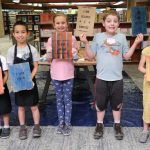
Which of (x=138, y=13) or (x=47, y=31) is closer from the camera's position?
(x=138, y=13)

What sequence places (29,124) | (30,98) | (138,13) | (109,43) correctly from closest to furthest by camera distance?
(109,43) → (30,98) → (29,124) → (138,13)

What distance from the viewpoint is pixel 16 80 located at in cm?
257

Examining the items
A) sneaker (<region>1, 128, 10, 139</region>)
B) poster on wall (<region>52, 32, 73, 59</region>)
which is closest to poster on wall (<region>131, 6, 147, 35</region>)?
poster on wall (<region>52, 32, 73, 59</region>)

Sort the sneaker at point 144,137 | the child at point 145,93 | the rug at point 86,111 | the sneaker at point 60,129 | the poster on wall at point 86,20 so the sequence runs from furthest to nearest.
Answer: the poster on wall at point 86,20
the rug at point 86,111
the sneaker at point 60,129
the sneaker at point 144,137
the child at point 145,93

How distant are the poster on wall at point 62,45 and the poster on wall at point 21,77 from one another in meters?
0.29

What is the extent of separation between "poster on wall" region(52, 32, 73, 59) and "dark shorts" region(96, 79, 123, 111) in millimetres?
404

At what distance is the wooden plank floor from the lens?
2.53 meters

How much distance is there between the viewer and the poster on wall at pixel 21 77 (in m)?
2.54

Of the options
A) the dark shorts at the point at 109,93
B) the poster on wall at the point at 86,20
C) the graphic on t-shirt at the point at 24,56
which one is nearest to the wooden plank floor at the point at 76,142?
the dark shorts at the point at 109,93

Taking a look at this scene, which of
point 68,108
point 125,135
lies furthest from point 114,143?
point 68,108

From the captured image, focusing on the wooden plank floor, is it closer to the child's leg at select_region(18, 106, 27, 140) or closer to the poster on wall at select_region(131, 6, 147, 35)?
the child's leg at select_region(18, 106, 27, 140)

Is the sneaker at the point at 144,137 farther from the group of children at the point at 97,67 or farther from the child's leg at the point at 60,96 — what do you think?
the child's leg at the point at 60,96

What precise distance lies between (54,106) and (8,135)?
113 centimetres

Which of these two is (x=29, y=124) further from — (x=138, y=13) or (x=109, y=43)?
(x=138, y=13)
